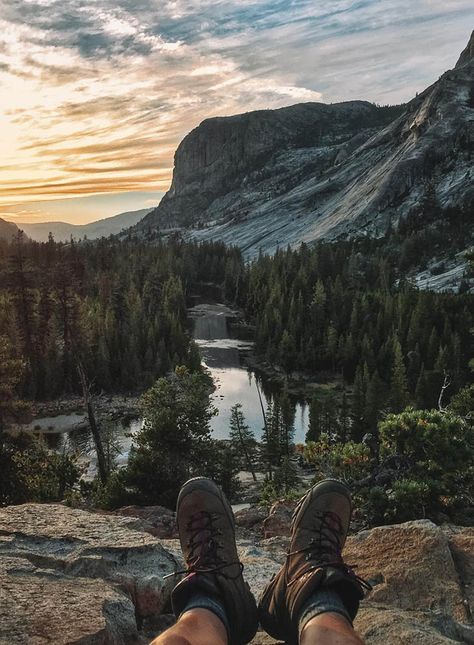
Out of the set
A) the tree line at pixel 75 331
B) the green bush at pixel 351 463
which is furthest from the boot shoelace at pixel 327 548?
the tree line at pixel 75 331

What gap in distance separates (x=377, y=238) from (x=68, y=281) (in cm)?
10755

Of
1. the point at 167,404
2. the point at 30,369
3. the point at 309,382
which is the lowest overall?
the point at 309,382

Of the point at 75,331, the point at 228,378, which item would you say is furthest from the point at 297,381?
the point at 75,331

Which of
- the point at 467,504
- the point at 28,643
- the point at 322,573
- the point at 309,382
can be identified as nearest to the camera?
the point at 28,643

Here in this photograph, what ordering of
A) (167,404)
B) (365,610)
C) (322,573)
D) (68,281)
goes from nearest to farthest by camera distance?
(322,573) → (365,610) → (167,404) → (68,281)

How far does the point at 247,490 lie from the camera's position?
3036cm

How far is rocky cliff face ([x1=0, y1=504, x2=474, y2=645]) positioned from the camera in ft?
12.6

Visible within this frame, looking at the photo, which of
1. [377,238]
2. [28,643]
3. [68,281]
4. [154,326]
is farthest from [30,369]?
[377,238]

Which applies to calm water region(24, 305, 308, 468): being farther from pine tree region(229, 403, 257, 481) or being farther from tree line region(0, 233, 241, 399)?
pine tree region(229, 403, 257, 481)

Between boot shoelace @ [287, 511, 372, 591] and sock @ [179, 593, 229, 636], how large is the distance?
56 centimetres

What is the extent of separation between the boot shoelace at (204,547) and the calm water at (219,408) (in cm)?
2215

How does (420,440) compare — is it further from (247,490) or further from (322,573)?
(247,490)

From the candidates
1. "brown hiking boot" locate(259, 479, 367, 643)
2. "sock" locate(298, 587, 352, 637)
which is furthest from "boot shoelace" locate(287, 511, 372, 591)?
"sock" locate(298, 587, 352, 637)

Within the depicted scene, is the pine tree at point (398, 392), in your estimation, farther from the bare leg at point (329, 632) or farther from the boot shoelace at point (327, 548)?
the bare leg at point (329, 632)
